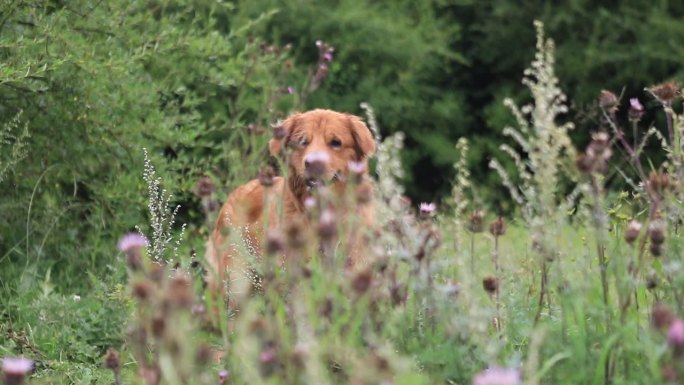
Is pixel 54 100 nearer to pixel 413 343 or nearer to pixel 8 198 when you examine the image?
pixel 8 198

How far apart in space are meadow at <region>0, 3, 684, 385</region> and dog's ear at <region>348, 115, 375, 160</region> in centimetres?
82

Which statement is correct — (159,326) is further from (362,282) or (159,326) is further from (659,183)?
(659,183)

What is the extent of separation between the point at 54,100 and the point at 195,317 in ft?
10.6

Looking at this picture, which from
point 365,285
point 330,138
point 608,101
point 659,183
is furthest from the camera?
point 330,138

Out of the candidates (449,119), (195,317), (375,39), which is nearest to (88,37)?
(195,317)

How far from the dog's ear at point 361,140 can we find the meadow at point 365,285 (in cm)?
82

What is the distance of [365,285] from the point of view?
222cm

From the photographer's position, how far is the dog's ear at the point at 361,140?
18.3ft

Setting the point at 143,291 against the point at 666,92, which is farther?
the point at 666,92

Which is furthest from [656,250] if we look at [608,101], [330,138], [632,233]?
[330,138]

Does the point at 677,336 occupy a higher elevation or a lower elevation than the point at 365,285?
higher

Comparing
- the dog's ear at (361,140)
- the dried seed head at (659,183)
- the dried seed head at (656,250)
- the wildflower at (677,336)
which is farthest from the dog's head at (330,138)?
the wildflower at (677,336)

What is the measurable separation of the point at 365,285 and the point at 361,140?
3.39 meters

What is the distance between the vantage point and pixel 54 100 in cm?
577
